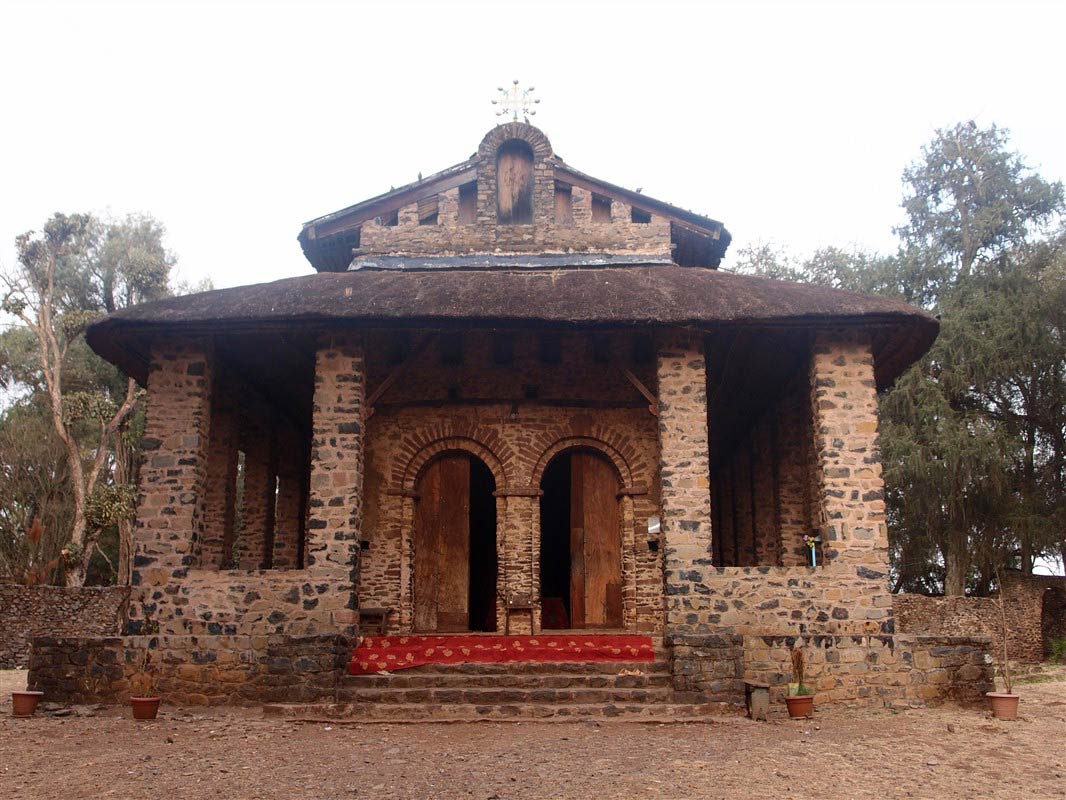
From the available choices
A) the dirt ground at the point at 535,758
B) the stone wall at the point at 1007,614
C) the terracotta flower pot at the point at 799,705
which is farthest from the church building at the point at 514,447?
the stone wall at the point at 1007,614

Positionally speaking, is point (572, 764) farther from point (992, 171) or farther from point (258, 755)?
point (992, 171)

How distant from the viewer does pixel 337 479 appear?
11211 mm

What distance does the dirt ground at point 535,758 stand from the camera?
21.8ft

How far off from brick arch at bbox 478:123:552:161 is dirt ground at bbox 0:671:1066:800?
8.87 meters

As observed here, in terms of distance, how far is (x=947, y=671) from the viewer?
1020cm

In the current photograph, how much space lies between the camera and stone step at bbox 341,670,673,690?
9.70 m

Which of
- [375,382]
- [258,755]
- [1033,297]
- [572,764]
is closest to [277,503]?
[375,382]

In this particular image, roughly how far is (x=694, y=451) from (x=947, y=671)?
143 inches

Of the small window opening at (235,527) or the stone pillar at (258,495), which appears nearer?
the small window opening at (235,527)

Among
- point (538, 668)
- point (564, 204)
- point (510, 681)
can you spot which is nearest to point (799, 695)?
point (538, 668)

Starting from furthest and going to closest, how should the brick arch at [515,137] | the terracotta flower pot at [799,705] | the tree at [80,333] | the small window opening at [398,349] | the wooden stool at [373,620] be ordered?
the tree at [80,333] < the brick arch at [515,137] < the small window opening at [398,349] < the wooden stool at [373,620] < the terracotta flower pot at [799,705]

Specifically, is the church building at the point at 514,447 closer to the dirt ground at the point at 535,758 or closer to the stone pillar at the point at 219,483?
the stone pillar at the point at 219,483

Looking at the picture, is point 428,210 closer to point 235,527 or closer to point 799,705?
point 235,527

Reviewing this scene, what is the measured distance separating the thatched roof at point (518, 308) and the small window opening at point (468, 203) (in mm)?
2421
